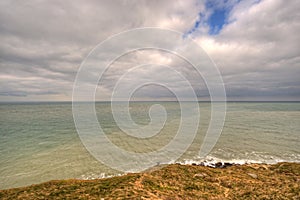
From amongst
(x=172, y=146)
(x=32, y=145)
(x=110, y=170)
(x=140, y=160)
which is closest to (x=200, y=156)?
(x=172, y=146)

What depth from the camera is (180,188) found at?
8000 millimetres

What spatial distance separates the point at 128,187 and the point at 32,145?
22.1m

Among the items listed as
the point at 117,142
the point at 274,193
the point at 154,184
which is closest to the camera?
the point at 274,193

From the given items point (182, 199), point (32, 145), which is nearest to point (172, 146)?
point (182, 199)

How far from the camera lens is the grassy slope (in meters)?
7.15

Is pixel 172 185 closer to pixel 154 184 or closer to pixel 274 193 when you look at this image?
Answer: pixel 154 184

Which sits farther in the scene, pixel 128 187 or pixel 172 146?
pixel 172 146

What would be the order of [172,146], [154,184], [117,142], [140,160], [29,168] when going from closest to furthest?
[154,184], [29,168], [140,160], [172,146], [117,142]

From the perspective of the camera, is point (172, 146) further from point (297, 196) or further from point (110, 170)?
point (297, 196)

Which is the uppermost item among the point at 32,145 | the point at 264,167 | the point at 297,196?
the point at 297,196

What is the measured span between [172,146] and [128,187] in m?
15.2

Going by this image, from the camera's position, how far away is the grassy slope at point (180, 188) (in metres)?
7.15

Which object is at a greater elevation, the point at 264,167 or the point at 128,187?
the point at 128,187

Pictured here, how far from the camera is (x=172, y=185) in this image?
328 inches
